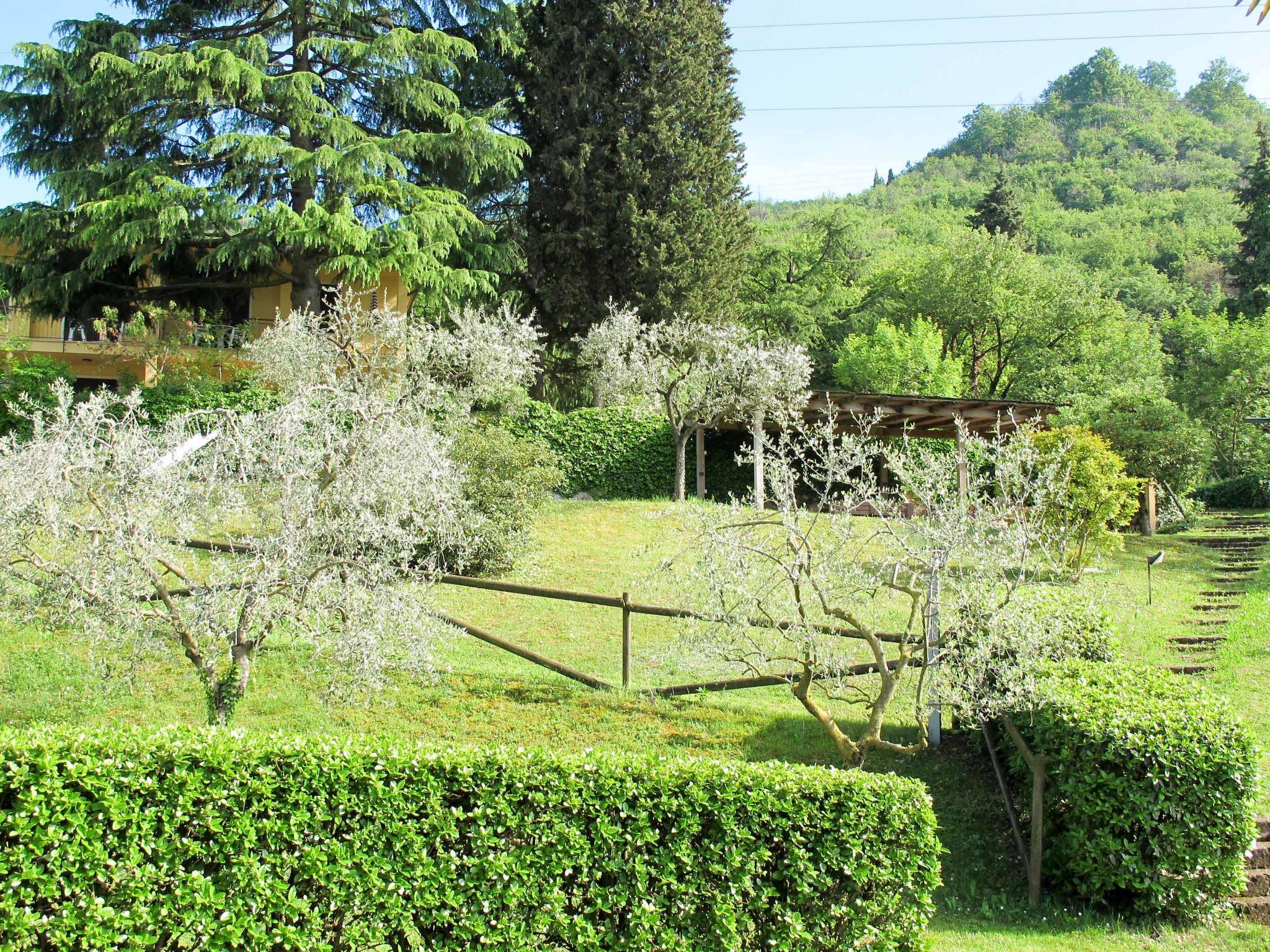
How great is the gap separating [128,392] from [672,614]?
603 inches

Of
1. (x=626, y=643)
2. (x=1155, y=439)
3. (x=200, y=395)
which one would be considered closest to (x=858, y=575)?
(x=626, y=643)

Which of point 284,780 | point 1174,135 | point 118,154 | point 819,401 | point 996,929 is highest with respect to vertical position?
point 1174,135

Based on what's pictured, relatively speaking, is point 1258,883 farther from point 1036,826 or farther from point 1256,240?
point 1256,240

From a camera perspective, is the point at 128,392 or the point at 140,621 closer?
the point at 140,621

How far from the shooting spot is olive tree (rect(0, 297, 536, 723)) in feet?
23.1

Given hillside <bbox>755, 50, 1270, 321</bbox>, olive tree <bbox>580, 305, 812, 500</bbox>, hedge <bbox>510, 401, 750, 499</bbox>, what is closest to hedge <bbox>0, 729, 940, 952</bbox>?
olive tree <bbox>580, 305, 812, 500</bbox>

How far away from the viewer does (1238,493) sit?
99.2 ft

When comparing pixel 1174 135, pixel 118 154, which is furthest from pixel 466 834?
pixel 1174 135

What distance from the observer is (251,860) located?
5.26 metres

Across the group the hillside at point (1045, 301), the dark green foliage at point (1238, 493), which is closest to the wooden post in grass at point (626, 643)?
the hillside at point (1045, 301)

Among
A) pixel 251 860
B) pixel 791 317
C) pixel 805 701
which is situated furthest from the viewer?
pixel 791 317

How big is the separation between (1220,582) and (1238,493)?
1558cm

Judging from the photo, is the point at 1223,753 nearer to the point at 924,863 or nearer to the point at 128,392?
the point at 924,863

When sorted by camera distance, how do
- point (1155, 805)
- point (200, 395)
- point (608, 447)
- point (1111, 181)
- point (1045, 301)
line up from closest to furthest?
point (1155, 805), point (200, 395), point (608, 447), point (1045, 301), point (1111, 181)
